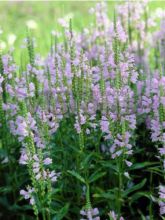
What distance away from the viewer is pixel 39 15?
13203 millimetres

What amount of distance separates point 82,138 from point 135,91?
2.62 feet

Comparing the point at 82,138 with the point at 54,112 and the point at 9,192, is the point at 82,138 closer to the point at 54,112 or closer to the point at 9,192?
the point at 54,112

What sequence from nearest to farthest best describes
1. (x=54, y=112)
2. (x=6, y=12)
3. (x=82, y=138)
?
(x=82, y=138)
(x=54, y=112)
(x=6, y=12)

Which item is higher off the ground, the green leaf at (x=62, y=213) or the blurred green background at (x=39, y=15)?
the blurred green background at (x=39, y=15)

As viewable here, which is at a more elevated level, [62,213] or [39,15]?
[39,15]

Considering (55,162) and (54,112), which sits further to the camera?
(55,162)

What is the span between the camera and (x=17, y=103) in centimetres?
427

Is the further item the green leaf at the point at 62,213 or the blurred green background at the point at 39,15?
the blurred green background at the point at 39,15

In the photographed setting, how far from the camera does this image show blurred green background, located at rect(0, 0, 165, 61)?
11.3 metres

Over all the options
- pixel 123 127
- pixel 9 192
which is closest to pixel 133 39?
pixel 9 192

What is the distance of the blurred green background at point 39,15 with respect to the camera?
1129 centimetres

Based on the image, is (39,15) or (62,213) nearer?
(62,213)

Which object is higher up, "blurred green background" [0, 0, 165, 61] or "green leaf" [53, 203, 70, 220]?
"blurred green background" [0, 0, 165, 61]

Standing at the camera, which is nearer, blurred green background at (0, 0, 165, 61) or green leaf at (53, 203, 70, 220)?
green leaf at (53, 203, 70, 220)
